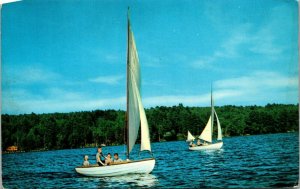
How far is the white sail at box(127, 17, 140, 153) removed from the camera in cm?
1370

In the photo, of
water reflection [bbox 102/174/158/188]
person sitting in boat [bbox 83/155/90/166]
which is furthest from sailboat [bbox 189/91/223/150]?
person sitting in boat [bbox 83/155/90/166]

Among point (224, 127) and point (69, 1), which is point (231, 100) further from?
point (69, 1)

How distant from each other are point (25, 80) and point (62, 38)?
1.27 meters

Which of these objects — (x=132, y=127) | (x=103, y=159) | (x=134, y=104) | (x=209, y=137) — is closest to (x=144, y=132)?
(x=132, y=127)

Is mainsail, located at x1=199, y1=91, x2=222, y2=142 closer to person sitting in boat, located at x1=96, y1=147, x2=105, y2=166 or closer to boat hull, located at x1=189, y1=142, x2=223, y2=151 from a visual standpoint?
boat hull, located at x1=189, y1=142, x2=223, y2=151

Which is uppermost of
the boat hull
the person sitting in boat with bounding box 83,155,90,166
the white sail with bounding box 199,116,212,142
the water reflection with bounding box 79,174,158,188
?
the white sail with bounding box 199,116,212,142

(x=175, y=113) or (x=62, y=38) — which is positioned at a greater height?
(x=62, y=38)

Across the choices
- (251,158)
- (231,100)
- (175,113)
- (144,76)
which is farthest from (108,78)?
(251,158)

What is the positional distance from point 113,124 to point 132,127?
0.47 metres

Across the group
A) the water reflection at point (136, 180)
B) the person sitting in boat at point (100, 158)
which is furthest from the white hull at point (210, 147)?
the person sitting in boat at point (100, 158)

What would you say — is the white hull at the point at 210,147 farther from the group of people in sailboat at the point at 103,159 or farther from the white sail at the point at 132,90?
the group of people in sailboat at the point at 103,159

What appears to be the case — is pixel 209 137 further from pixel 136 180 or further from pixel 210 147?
pixel 136 180

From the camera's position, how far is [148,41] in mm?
13602

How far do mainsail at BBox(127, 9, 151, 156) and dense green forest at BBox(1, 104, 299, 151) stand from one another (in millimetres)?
183
